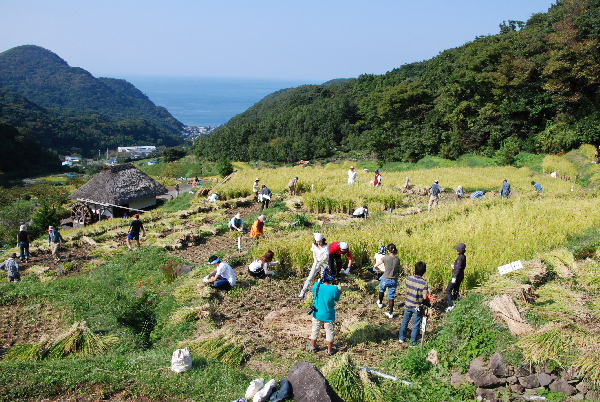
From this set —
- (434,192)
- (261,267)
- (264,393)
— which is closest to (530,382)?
(264,393)

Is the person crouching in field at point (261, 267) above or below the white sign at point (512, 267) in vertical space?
below

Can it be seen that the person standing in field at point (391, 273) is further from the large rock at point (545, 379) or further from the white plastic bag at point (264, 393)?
the white plastic bag at point (264, 393)

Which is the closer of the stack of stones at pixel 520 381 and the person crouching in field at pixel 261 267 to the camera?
the stack of stones at pixel 520 381

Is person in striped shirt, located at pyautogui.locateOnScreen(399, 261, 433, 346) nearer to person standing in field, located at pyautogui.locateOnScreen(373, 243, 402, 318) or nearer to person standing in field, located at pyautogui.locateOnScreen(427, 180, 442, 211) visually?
person standing in field, located at pyautogui.locateOnScreen(373, 243, 402, 318)

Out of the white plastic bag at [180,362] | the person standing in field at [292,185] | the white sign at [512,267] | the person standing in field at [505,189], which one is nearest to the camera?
the white plastic bag at [180,362]

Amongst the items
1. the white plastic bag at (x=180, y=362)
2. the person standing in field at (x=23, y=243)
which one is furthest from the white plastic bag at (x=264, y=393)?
the person standing in field at (x=23, y=243)

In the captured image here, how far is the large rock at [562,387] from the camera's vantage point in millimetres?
4488

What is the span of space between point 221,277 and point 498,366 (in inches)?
209

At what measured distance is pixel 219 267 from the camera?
8.05 m

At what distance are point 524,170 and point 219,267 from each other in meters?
24.5

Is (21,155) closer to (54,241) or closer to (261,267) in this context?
(54,241)

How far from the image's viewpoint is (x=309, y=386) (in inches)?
178

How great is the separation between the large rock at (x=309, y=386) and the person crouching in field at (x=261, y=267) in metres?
3.99

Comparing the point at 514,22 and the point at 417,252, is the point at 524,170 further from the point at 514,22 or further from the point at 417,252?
the point at 514,22
